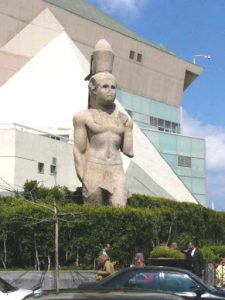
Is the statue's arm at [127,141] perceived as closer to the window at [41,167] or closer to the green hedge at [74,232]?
the green hedge at [74,232]

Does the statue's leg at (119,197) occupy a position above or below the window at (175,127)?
below

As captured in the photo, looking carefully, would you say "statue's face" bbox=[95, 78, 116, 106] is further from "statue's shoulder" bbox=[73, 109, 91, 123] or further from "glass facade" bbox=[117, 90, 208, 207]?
"glass facade" bbox=[117, 90, 208, 207]

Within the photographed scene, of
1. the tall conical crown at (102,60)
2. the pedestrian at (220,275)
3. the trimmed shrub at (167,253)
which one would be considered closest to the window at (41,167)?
the tall conical crown at (102,60)

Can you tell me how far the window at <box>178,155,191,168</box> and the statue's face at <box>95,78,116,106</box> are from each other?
90.6 ft

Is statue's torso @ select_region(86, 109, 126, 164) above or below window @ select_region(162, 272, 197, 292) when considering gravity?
above

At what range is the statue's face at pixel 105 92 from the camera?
26.4 meters

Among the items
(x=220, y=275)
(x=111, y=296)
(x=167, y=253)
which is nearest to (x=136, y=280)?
(x=111, y=296)

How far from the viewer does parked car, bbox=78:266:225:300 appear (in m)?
13.3

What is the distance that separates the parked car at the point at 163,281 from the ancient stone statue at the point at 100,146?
12.2m

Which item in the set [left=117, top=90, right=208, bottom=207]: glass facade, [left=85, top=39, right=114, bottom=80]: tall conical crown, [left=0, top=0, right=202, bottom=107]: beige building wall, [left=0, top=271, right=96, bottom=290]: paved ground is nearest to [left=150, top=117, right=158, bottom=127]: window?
[left=0, top=0, right=202, bottom=107]: beige building wall

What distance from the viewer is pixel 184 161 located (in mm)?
53969

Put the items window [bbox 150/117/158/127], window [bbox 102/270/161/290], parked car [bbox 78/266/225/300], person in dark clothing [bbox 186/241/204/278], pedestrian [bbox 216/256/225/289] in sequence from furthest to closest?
window [bbox 150/117/158/127]
pedestrian [bbox 216/256/225/289]
person in dark clothing [bbox 186/241/204/278]
window [bbox 102/270/161/290]
parked car [bbox 78/266/225/300]

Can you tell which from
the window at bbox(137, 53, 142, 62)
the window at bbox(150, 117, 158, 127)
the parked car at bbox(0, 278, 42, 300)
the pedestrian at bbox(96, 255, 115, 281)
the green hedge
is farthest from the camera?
the window at bbox(150, 117, 158, 127)

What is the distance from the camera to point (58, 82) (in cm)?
4562
